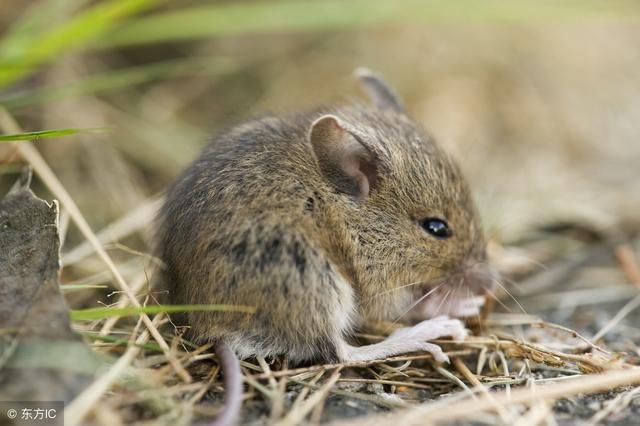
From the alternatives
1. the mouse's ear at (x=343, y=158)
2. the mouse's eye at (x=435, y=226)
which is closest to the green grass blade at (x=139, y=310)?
the mouse's ear at (x=343, y=158)

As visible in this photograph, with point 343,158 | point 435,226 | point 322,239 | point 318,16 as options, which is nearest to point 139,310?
point 322,239

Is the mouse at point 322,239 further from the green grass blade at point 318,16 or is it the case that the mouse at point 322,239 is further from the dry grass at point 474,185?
the green grass blade at point 318,16

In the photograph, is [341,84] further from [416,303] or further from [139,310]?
[139,310]

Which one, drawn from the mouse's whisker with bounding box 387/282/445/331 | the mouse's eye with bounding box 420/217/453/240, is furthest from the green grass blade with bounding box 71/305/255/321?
the mouse's eye with bounding box 420/217/453/240

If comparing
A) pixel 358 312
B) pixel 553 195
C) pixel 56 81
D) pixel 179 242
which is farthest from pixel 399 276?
pixel 56 81

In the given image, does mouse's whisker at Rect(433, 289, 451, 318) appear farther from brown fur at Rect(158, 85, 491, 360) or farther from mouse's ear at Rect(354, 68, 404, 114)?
mouse's ear at Rect(354, 68, 404, 114)
